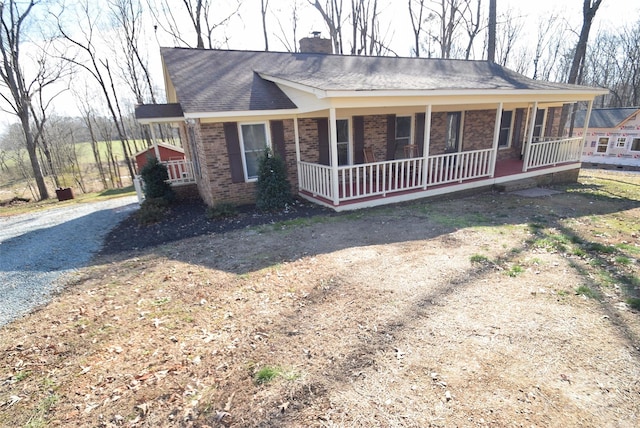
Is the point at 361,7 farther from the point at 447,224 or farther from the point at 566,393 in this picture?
the point at 566,393

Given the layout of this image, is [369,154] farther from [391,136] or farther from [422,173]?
[422,173]

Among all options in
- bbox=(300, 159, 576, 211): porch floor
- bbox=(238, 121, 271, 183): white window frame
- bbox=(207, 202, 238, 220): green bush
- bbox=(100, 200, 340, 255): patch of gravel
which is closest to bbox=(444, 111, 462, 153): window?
bbox=(300, 159, 576, 211): porch floor

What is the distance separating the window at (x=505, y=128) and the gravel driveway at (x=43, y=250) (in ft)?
47.2

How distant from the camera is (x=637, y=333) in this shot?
322cm

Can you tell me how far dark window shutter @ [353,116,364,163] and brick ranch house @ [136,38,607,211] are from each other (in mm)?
34

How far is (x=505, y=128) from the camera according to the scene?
501 inches

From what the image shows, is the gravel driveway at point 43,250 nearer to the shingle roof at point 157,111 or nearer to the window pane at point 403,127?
the shingle roof at point 157,111

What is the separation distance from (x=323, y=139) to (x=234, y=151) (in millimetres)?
2725

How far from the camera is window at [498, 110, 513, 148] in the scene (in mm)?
12562

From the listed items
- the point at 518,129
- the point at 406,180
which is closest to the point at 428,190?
the point at 406,180

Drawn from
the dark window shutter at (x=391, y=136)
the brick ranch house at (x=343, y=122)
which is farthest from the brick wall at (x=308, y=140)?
the dark window shutter at (x=391, y=136)

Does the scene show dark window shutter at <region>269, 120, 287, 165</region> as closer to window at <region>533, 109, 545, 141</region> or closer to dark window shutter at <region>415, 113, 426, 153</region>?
dark window shutter at <region>415, 113, 426, 153</region>

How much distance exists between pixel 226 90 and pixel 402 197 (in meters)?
5.78

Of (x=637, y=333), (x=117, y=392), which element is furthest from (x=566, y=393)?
(x=117, y=392)
